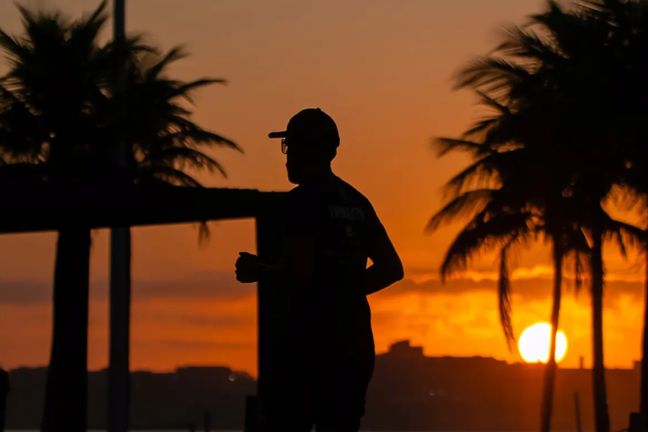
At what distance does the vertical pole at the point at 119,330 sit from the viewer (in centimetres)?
3116

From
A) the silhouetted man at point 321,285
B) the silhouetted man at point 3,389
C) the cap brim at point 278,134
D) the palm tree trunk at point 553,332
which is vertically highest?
the cap brim at point 278,134

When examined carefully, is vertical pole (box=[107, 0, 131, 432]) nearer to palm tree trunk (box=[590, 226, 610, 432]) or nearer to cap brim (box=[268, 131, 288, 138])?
palm tree trunk (box=[590, 226, 610, 432])

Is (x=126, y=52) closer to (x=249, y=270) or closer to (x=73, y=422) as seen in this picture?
(x=73, y=422)

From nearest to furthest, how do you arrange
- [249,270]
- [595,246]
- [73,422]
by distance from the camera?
1. [249,270]
2. [73,422]
3. [595,246]

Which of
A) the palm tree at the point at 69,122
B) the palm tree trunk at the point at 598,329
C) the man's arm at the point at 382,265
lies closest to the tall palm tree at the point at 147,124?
the palm tree at the point at 69,122

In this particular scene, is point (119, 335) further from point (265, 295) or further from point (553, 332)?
point (553, 332)

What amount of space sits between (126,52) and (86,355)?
690 centimetres

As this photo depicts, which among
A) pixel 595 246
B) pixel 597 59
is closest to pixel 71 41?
pixel 597 59

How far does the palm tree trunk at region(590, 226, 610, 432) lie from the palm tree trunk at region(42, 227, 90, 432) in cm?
1724

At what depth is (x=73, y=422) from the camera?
3228 centimetres

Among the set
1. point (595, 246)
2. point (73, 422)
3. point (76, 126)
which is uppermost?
point (76, 126)

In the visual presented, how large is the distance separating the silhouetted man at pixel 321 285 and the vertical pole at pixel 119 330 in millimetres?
24421

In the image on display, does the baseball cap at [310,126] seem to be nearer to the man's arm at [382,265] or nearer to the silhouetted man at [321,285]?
the silhouetted man at [321,285]

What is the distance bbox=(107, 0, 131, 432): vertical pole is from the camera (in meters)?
31.2
